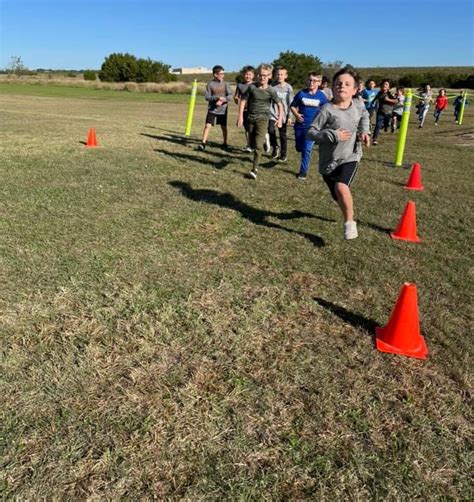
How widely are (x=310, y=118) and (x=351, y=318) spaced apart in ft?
18.2

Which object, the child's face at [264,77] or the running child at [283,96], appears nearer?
the child's face at [264,77]

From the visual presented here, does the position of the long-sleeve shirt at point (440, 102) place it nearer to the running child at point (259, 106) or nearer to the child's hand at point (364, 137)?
the running child at point (259, 106)

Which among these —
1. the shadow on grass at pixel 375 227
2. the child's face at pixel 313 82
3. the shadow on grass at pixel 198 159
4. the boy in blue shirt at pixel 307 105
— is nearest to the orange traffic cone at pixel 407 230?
the shadow on grass at pixel 375 227

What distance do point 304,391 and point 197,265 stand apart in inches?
81.0

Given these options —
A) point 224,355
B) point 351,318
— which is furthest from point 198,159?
point 224,355

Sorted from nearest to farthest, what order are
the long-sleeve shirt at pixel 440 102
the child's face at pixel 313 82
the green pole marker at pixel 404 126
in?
the child's face at pixel 313 82
the green pole marker at pixel 404 126
the long-sleeve shirt at pixel 440 102

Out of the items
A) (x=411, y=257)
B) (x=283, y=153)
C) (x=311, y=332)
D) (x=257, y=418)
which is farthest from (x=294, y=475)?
(x=283, y=153)

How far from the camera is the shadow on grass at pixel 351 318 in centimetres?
349

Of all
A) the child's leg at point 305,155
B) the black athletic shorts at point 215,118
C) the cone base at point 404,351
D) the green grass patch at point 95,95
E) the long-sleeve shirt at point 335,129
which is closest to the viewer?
the cone base at point 404,351

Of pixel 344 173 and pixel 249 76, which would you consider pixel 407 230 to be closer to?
pixel 344 173

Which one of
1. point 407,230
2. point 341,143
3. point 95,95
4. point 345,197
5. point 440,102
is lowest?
point 407,230

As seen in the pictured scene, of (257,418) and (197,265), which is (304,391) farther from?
(197,265)

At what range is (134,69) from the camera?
7825 cm

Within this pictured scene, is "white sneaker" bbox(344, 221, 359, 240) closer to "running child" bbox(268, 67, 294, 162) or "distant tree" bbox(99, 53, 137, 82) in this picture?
"running child" bbox(268, 67, 294, 162)
